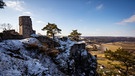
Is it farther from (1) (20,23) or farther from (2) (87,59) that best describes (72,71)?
(1) (20,23)

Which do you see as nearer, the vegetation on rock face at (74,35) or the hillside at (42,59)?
the hillside at (42,59)

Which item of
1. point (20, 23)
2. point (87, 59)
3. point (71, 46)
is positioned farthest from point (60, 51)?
point (20, 23)

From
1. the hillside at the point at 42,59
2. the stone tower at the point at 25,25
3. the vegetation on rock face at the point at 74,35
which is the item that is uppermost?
the stone tower at the point at 25,25

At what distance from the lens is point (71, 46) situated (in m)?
31.6

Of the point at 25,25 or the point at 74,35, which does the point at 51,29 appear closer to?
the point at 25,25

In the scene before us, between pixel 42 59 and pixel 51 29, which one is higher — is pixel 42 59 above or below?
below

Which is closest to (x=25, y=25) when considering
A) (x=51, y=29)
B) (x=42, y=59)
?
(x=51, y=29)

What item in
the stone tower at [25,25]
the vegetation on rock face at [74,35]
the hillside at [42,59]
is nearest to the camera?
the hillside at [42,59]

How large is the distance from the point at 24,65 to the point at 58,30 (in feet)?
87.1

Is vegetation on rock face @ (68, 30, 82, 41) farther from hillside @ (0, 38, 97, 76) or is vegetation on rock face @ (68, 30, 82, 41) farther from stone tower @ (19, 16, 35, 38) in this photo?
stone tower @ (19, 16, 35, 38)

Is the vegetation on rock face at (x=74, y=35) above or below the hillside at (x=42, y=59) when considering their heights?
above

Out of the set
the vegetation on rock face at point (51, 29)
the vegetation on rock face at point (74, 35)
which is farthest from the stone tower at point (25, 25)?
the vegetation on rock face at point (74, 35)

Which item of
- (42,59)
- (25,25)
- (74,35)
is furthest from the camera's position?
(74,35)

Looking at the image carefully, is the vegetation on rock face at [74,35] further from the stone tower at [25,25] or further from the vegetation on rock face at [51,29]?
the stone tower at [25,25]
